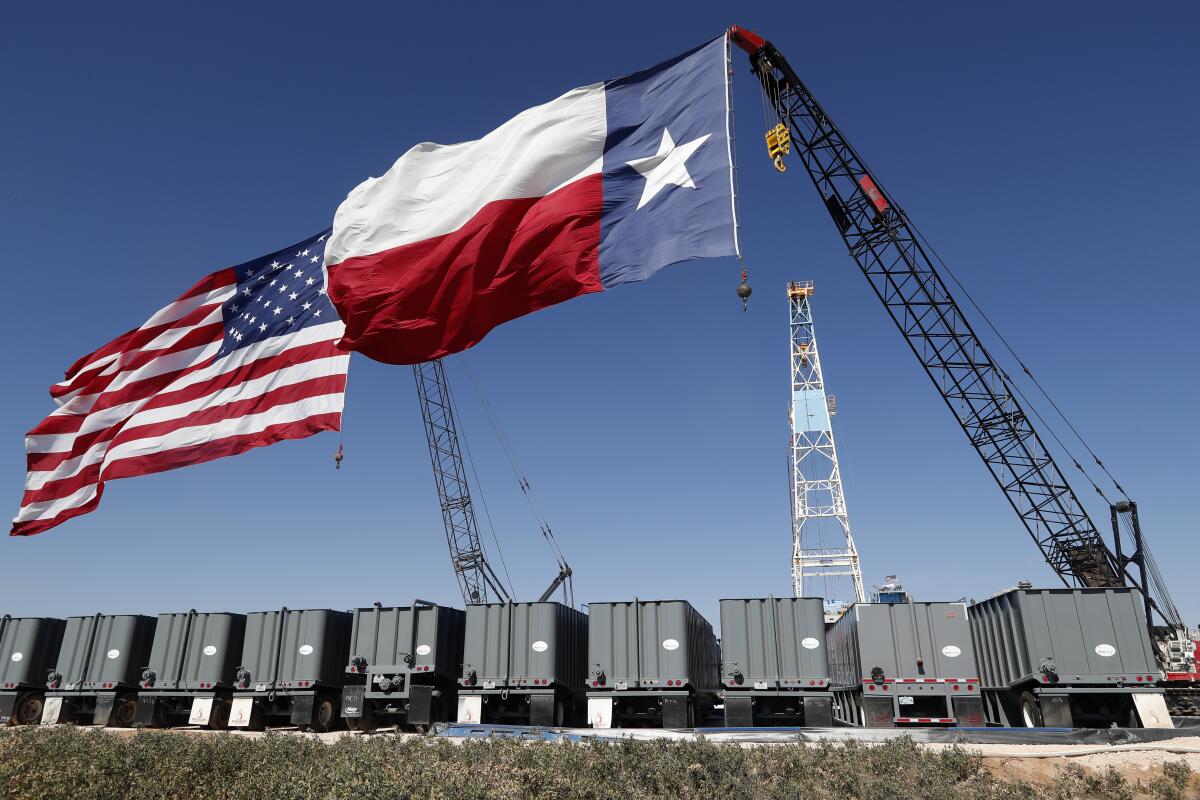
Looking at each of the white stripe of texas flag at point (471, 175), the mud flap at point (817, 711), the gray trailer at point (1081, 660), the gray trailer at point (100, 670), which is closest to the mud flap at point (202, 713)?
the gray trailer at point (100, 670)

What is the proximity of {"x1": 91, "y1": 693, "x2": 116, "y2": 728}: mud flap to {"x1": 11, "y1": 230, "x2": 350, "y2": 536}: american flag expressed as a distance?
17.3 m

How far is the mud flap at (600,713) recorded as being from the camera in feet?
77.4

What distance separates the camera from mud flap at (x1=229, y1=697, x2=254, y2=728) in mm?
27047

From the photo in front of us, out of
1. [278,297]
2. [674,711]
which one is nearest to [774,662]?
[674,711]

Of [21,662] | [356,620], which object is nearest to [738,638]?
[356,620]

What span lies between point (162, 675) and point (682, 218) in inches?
1131

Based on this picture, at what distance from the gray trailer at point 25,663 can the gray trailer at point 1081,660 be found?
1404 inches

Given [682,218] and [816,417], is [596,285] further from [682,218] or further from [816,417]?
[816,417]

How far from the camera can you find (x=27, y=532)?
15.9 meters

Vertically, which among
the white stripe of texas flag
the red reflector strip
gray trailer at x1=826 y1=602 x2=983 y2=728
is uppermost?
the red reflector strip

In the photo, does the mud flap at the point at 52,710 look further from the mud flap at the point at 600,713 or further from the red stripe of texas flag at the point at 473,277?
the red stripe of texas flag at the point at 473,277

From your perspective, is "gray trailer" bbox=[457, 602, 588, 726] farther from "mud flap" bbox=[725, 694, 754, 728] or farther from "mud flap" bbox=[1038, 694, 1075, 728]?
"mud flap" bbox=[1038, 694, 1075, 728]

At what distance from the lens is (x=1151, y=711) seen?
65.2 ft

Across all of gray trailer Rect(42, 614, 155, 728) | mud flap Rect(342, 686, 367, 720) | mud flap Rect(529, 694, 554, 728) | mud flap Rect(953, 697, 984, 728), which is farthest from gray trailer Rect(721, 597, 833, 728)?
gray trailer Rect(42, 614, 155, 728)
